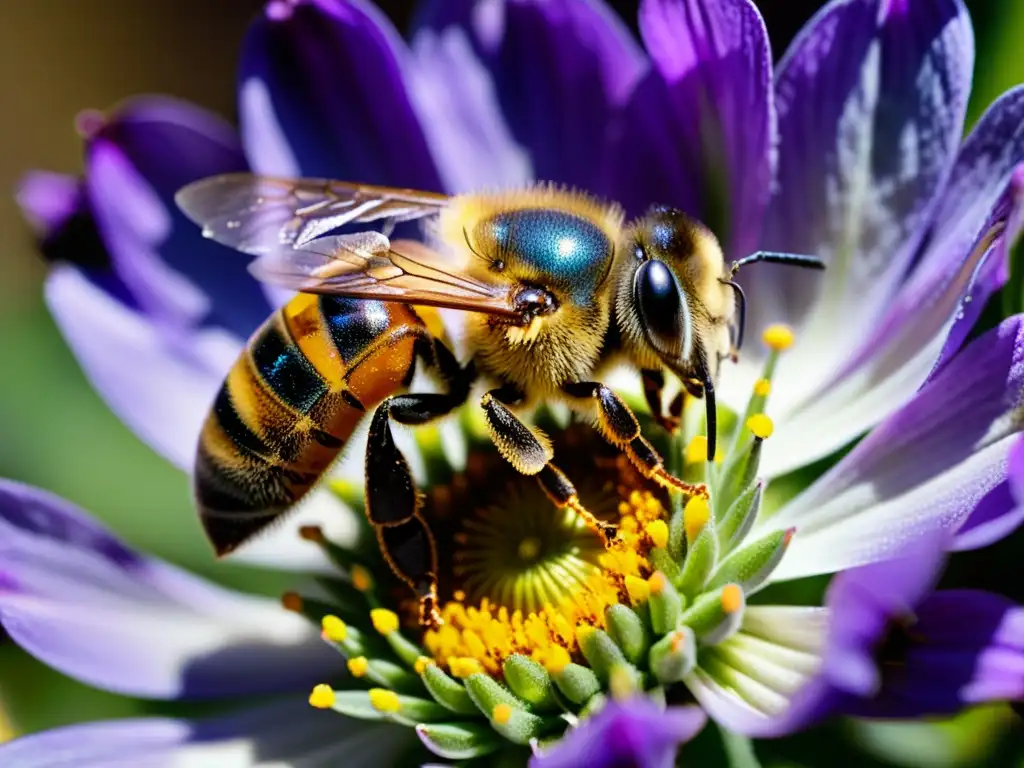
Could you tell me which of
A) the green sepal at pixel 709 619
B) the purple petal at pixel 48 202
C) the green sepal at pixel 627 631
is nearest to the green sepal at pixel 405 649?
the green sepal at pixel 627 631

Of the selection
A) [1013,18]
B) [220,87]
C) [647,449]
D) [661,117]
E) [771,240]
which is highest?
[1013,18]

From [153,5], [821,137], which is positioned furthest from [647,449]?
[153,5]

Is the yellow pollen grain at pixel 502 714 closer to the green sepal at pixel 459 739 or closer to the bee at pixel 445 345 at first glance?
the green sepal at pixel 459 739

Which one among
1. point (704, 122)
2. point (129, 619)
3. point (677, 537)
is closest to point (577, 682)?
point (677, 537)

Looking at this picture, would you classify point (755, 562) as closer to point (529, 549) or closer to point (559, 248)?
point (529, 549)

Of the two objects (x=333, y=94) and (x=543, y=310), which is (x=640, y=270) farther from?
(x=333, y=94)

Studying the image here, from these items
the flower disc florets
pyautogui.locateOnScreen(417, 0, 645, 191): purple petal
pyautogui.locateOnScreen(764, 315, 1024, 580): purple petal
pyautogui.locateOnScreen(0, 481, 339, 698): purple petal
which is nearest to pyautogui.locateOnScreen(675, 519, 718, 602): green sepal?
the flower disc florets

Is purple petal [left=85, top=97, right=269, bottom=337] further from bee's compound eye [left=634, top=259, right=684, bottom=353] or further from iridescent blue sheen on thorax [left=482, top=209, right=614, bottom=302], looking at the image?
bee's compound eye [left=634, top=259, right=684, bottom=353]
